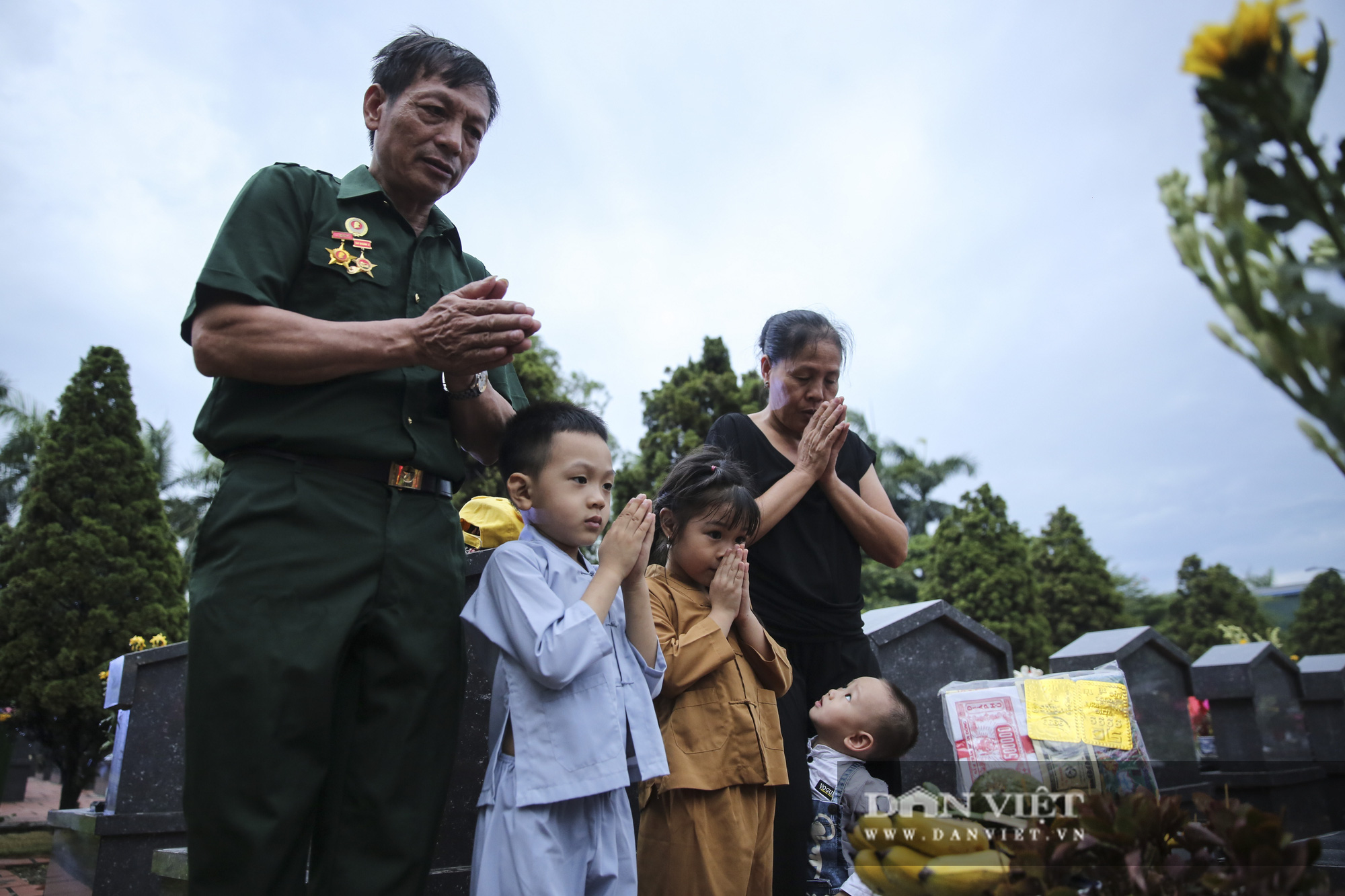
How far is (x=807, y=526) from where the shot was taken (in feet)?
9.44

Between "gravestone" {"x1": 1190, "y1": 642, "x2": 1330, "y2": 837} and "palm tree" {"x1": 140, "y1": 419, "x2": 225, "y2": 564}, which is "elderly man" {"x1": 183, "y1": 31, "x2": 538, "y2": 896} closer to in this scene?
"gravestone" {"x1": 1190, "y1": 642, "x2": 1330, "y2": 837}

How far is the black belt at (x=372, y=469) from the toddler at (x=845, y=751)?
1374 millimetres

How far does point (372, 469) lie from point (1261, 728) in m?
8.21

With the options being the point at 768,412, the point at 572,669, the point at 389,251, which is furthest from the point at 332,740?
the point at 768,412

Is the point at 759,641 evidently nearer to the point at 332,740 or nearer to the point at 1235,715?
the point at 332,740

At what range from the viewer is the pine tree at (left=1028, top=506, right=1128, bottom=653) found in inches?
695

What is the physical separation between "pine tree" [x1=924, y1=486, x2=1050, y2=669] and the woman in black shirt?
14.4 metres

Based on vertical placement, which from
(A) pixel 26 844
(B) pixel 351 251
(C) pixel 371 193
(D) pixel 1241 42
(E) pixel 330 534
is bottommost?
(A) pixel 26 844

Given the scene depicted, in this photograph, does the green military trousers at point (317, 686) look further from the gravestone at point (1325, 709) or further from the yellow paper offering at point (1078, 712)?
the gravestone at point (1325, 709)

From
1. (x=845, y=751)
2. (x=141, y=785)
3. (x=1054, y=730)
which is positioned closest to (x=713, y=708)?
(x=845, y=751)

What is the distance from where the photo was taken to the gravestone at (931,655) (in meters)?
4.54

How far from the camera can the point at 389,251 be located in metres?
2.12

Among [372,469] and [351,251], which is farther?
[351,251]

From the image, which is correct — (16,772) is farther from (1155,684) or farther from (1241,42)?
(1241,42)
